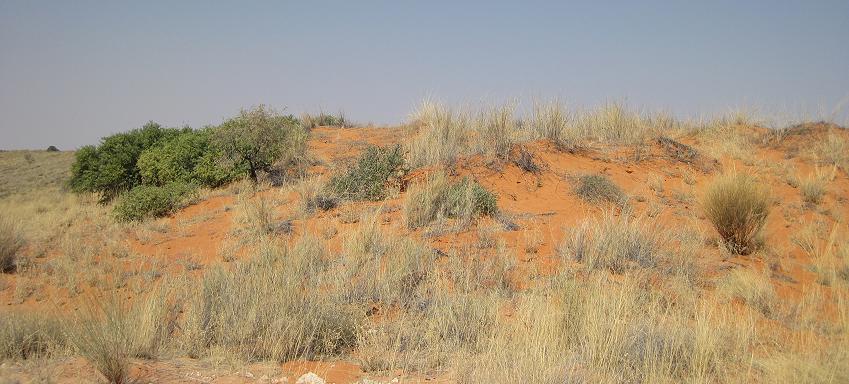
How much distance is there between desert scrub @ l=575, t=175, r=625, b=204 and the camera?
1060 cm

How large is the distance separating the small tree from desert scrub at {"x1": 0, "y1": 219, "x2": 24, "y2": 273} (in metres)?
4.97

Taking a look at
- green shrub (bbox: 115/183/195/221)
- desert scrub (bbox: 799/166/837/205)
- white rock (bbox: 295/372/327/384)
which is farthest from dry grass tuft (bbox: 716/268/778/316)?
green shrub (bbox: 115/183/195/221)

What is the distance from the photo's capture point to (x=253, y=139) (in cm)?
1369

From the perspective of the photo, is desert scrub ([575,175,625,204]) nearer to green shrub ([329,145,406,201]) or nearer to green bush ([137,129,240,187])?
green shrub ([329,145,406,201])

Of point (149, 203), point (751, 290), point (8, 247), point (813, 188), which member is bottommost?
point (751, 290)

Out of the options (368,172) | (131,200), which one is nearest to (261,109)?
(131,200)

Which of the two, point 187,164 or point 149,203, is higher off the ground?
point 187,164

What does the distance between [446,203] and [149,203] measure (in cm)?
649

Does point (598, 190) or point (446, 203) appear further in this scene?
point (598, 190)

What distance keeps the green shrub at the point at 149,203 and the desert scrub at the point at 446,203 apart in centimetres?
587

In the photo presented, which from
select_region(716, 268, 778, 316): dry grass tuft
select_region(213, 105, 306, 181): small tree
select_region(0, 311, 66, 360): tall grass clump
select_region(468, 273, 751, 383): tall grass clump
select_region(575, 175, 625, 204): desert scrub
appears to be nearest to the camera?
select_region(468, 273, 751, 383): tall grass clump

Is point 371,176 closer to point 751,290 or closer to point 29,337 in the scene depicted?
point 751,290

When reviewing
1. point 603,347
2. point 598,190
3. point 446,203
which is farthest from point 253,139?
point 603,347

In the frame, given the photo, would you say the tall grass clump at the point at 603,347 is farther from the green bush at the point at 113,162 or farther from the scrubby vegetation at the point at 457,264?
the green bush at the point at 113,162
